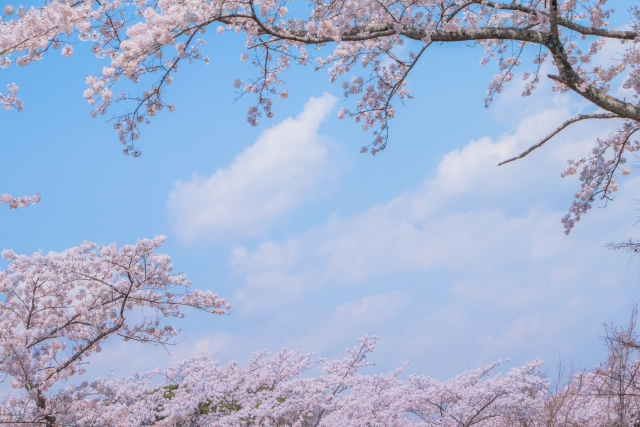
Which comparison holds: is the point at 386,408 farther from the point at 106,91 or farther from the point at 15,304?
the point at 106,91

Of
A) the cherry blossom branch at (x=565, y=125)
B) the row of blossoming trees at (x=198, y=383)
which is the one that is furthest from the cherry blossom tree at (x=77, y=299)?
the cherry blossom branch at (x=565, y=125)

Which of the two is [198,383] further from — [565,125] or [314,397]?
[565,125]

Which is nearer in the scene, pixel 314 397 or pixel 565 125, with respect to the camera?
pixel 565 125

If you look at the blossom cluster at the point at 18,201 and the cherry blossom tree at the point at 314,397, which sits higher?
the blossom cluster at the point at 18,201

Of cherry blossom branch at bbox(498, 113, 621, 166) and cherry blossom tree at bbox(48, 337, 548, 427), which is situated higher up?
cherry blossom branch at bbox(498, 113, 621, 166)

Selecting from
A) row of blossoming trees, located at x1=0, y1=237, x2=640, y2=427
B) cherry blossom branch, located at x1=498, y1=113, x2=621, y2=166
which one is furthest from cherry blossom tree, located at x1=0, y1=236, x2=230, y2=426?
cherry blossom branch, located at x1=498, y1=113, x2=621, y2=166

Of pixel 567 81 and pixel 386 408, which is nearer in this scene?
pixel 567 81

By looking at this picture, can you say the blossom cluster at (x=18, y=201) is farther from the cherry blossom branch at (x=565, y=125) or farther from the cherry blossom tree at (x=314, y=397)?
the cherry blossom branch at (x=565, y=125)

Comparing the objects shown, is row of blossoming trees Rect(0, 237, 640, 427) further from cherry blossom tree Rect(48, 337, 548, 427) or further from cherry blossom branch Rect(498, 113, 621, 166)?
cherry blossom branch Rect(498, 113, 621, 166)

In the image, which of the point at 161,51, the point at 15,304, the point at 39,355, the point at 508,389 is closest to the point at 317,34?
the point at 161,51

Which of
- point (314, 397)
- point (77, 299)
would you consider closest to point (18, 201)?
point (77, 299)

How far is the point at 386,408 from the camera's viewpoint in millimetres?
10617

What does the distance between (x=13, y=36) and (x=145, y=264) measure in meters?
3.95

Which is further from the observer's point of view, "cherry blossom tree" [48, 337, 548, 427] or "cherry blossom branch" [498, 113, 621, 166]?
"cherry blossom tree" [48, 337, 548, 427]
